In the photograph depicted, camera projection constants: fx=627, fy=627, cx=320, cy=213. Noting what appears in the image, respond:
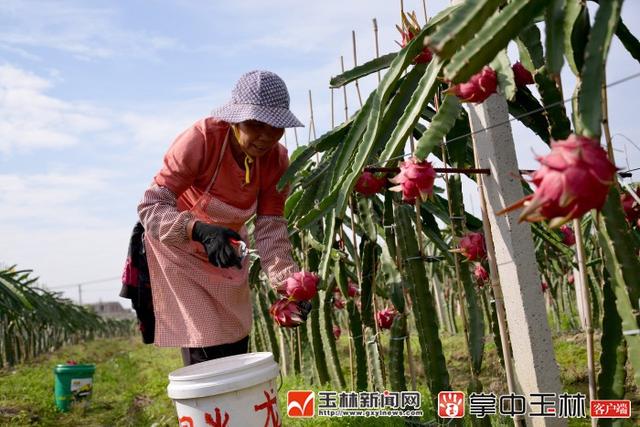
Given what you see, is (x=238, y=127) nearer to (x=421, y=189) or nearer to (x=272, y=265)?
(x=272, y=265)

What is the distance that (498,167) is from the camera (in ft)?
6.11

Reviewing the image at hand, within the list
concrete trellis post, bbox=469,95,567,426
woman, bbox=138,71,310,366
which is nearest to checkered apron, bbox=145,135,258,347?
woman, bbox=138,71,310,366

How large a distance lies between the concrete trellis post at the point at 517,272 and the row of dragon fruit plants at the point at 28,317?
4992 mm

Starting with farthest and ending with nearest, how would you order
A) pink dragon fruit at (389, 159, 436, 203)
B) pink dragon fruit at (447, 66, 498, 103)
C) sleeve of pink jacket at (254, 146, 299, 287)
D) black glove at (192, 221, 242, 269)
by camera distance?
sleeve of pink jacket at (254, 146, 299, 287) → black glove at (192, 221, 242, 269) → pink dragon fruit at (389, 159, 436, 203) → pink dragon fruit at (447, 66, 498, 103)

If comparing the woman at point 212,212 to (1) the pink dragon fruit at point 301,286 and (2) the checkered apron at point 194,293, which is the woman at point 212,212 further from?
(1) the pink dragon fruit at point 301,286

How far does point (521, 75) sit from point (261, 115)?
2.62ft

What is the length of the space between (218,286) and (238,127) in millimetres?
569

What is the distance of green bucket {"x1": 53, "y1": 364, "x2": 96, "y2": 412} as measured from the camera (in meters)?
5.15

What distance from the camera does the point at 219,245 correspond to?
1.92 metres

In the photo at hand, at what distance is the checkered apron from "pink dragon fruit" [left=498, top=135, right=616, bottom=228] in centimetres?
141

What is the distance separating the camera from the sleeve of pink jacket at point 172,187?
207 cm

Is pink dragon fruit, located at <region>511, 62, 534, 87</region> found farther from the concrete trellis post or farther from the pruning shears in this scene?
the pruning shears

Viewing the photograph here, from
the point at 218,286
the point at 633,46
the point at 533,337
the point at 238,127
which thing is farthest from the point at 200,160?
the point at 633,46
